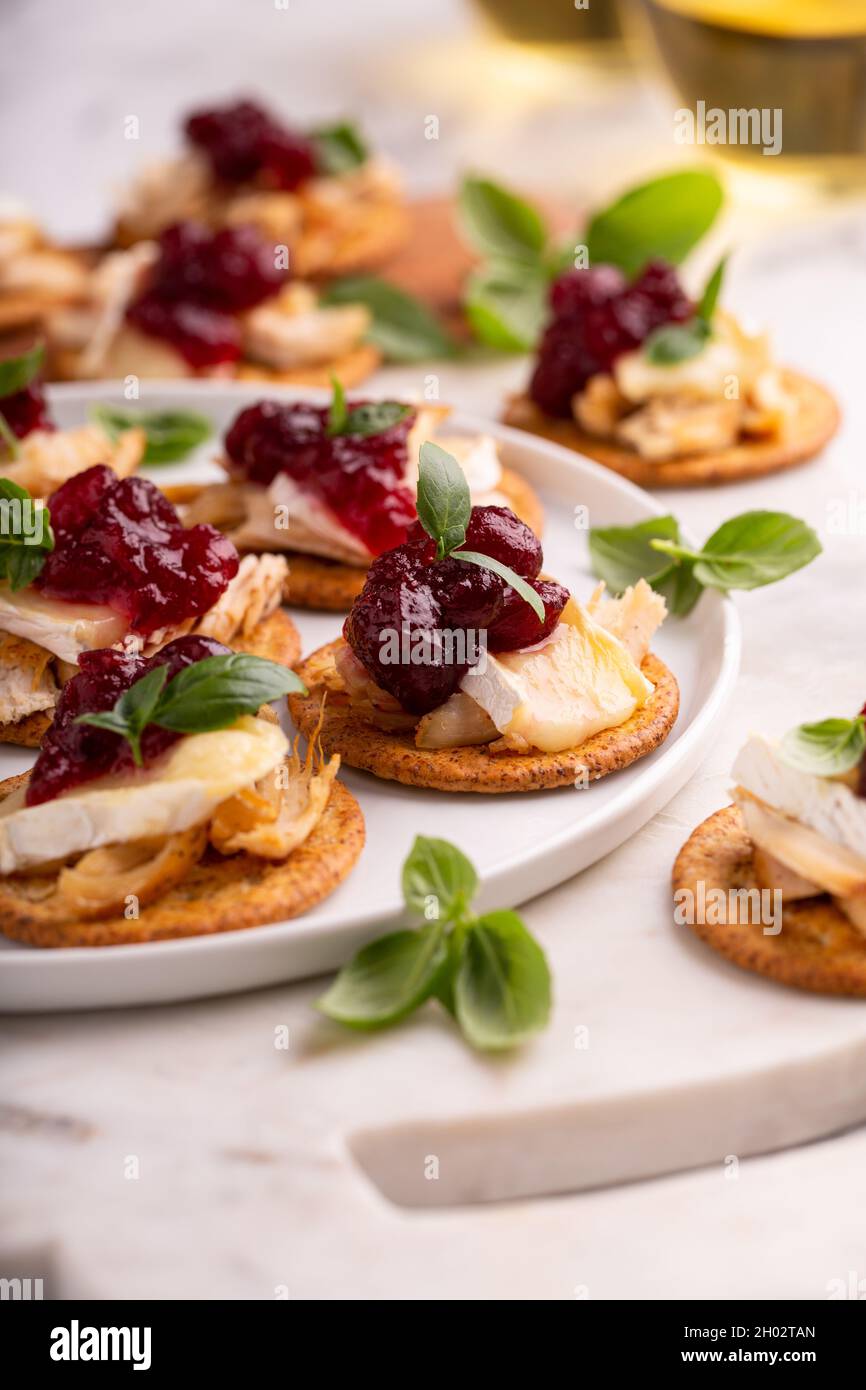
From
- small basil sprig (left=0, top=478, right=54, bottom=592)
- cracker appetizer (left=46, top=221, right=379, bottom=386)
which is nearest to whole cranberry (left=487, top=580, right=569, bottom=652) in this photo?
small basil sprig (left=0, top=478, right=54, bottom=592)

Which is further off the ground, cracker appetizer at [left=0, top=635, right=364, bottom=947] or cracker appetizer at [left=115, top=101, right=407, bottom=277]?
cracker appetizer at [left=115, top=101, right=407, bottom=277]

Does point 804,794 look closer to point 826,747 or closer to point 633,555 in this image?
point 826,747

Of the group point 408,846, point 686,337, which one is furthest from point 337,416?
point 408,846

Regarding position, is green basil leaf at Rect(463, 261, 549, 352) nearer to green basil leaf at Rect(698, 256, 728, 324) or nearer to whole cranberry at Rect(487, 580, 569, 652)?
green basil leaf at Rect(698, 256, 728, 324)

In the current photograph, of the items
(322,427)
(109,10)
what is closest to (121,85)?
(109,10)

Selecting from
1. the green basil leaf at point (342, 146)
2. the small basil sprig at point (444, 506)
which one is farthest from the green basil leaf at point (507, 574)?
the green basil leaf at point (342, 146)

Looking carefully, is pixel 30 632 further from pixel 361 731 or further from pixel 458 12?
pixel 458 12

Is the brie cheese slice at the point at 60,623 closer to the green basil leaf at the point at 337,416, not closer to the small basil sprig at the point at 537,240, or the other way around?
the green basil leaf at the point at 337,416
